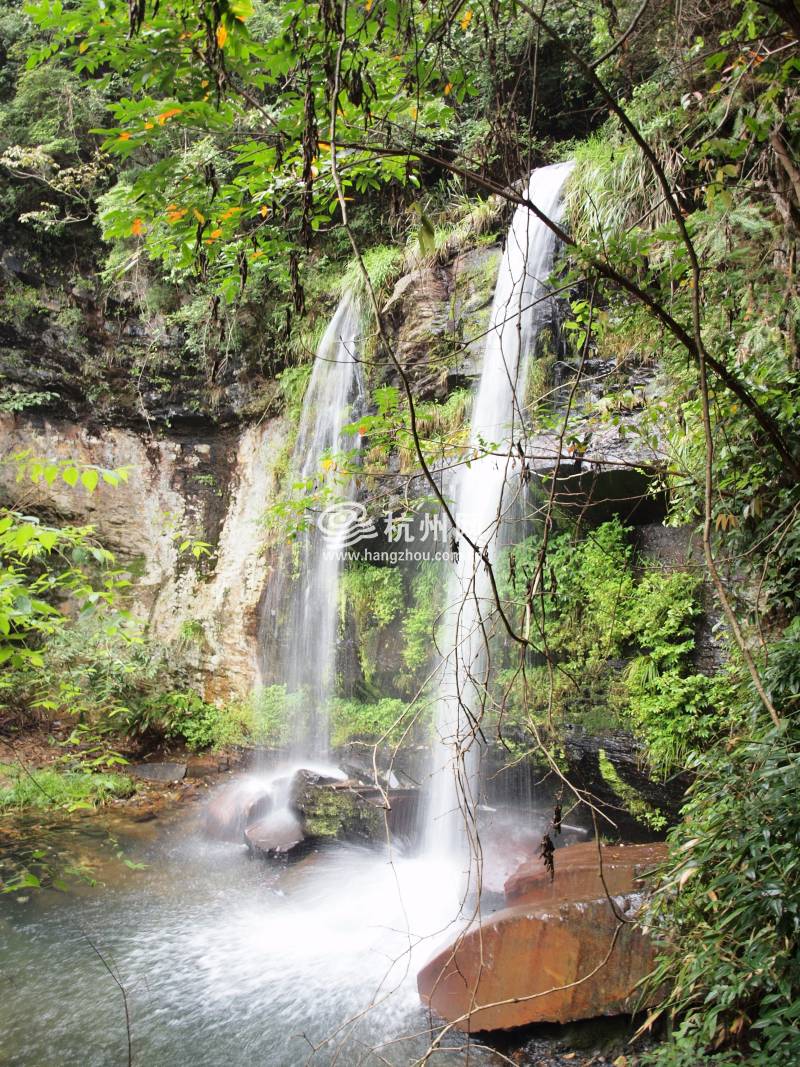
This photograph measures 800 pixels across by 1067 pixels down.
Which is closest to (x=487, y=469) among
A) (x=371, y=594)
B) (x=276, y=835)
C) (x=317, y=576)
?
(x=371, y=594)

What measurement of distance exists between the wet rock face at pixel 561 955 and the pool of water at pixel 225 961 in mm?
247

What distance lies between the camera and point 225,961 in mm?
4500

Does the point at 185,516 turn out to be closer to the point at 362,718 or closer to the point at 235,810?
the point at 362,718

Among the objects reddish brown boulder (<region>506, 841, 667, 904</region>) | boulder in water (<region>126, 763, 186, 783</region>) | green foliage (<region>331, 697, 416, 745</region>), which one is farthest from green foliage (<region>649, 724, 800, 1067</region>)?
boulder in water (<region>126, 763, 186, 783</region>)

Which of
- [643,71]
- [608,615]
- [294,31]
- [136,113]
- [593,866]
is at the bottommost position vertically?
[593,866]

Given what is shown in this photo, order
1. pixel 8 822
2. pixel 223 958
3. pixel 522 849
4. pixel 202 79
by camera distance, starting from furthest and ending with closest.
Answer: pixel 8 822, pixel 522 849, pixel 223 958, pixel 202 79

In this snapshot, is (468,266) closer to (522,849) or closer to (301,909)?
(522,849)

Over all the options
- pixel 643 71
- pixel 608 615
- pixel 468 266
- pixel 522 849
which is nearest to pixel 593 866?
pixel 522 849

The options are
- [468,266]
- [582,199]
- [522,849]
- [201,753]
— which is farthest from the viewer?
[201,753]

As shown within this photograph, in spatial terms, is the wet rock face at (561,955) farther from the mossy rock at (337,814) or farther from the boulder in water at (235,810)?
the boulder in water at (235,810)

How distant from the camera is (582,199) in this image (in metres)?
5.82

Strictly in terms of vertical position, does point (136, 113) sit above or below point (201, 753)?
above

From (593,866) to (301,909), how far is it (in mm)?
2506

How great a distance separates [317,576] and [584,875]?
493cm
